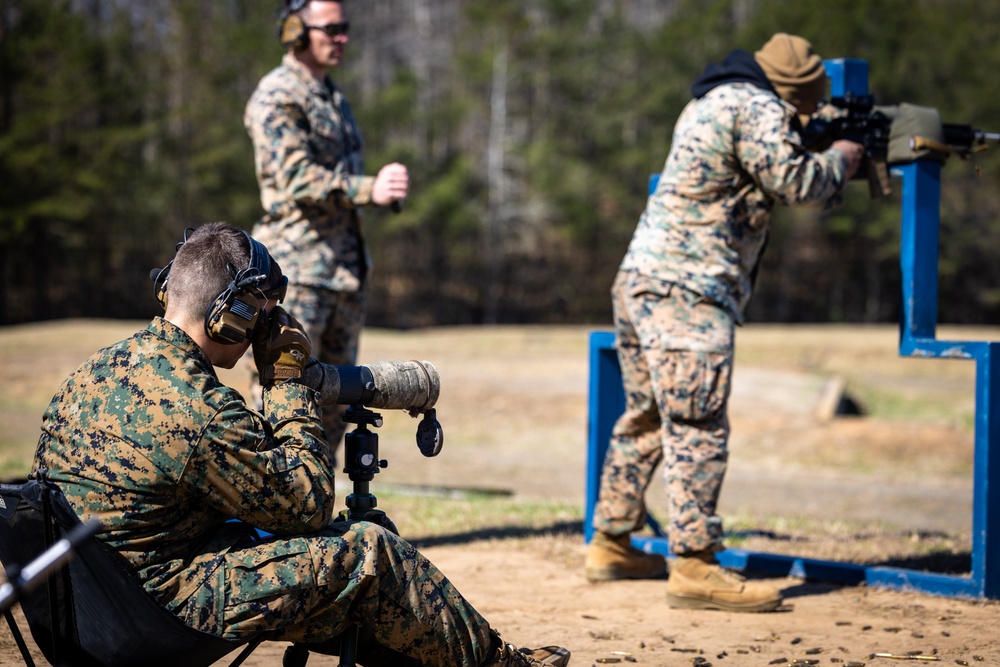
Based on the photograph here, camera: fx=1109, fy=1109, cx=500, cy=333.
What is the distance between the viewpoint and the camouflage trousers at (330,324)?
5.26m

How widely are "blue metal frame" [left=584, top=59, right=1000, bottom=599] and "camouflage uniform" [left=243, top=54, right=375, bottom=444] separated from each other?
129 cm

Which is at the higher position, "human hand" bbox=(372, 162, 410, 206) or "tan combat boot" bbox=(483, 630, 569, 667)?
"human hand" bbox=(372, 162, 410, 206)

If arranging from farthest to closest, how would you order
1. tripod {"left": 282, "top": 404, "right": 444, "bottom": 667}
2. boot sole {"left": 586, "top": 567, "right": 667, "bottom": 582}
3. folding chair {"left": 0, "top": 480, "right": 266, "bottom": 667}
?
boot sole {"left": 586, "top": 567, "right": 667, "bottom": 582} < tripod {"left": 282, "top": 404, "right": 444, "bottom": 667} < folding chair {"left": 0, "top": 480, "right": 266, "bottom": 667}

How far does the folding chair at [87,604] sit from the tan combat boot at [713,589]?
2349 mm

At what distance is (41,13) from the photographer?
27828 millimetres

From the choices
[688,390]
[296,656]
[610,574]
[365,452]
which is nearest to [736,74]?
[688,390]

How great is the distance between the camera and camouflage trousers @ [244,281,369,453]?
5258 mm

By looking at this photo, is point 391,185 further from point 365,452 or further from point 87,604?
point 87,604

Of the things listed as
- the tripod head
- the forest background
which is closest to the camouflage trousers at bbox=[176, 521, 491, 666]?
the tripod head

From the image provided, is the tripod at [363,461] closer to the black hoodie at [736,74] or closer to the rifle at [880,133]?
the black hoodie at [736,74]

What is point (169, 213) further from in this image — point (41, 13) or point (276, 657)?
point (276, 657)

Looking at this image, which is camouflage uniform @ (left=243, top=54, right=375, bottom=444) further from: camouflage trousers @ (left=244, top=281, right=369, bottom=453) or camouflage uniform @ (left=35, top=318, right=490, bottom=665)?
camouflage uniform @ (left=35, top=318, right=490, bottom=665)

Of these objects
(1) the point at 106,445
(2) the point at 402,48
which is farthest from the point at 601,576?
(2) the point at 402,48

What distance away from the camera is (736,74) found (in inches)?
184
